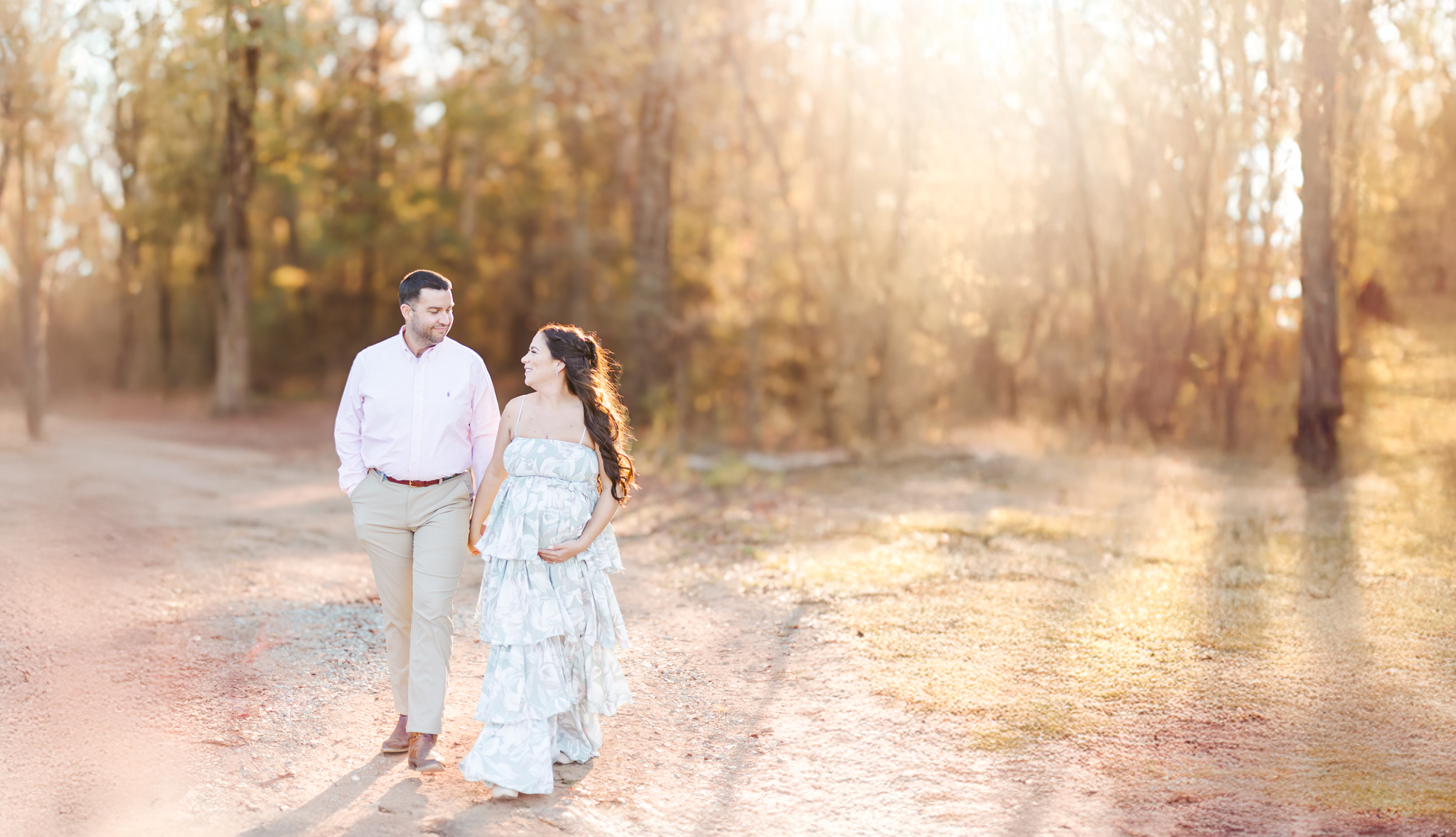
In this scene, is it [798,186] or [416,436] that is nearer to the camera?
[416,436]

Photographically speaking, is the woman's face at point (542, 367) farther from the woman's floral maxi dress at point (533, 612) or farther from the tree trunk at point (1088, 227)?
the tree trunk at point (1088, 227)

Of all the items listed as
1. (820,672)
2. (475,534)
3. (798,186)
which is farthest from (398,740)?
(798,186)

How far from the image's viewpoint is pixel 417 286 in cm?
500

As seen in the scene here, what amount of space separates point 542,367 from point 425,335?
542 millimetres

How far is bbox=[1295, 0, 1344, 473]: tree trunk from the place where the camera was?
13.6m

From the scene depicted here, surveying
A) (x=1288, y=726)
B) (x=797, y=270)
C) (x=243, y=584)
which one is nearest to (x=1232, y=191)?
(x=797, y=270)

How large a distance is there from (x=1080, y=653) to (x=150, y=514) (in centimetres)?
853

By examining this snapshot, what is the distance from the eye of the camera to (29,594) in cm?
757

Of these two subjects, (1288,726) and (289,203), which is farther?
(289,203)

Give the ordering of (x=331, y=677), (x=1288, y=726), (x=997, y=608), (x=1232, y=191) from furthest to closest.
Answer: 1. (x=1232, y=191)
2. (x=997, y=608)
3. (x=331, y=677)
4. (x=1288, y=726)

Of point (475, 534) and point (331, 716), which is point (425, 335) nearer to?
point (475, 534)

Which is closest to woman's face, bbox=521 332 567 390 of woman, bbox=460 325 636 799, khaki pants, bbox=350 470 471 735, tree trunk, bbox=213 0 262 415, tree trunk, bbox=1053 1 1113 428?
woman, bbox=460 325 636 799

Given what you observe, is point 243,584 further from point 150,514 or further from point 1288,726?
point 1288,726

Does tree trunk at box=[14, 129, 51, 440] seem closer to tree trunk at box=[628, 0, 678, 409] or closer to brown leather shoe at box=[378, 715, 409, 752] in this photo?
tree trunk at box=[628, 0, 678, 409]
